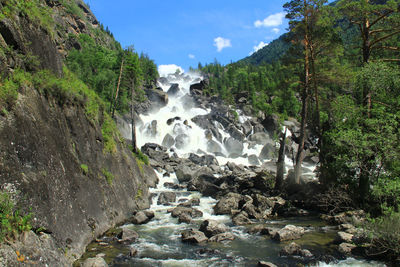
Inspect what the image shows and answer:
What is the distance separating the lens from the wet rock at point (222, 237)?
40.7ft

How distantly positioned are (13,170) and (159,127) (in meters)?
45.0

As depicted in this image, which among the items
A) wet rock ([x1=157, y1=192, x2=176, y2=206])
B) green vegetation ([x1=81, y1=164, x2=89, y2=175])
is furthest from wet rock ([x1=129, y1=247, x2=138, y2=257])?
wet rock ([x1=157, y1=192, x2=176, y2=206])

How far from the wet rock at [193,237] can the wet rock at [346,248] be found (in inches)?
211

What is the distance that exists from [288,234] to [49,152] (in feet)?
33.0

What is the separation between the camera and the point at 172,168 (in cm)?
3350

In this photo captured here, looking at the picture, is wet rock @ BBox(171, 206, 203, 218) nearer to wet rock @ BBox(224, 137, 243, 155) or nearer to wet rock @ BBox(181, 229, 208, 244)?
wet rock @ BBox(181, 229, 208, 244)

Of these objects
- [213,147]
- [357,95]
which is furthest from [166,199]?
[213,147]

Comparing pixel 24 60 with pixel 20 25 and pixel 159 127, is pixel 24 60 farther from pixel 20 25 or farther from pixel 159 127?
pixel 159 127

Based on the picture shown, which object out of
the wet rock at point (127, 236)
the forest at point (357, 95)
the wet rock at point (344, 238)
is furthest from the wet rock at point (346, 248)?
the wet rock at point (127, 236)

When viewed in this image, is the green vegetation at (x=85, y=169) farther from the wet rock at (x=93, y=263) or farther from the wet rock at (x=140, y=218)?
the wet rock at (x=140, y=218)

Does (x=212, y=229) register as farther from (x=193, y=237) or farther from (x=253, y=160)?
(x=253, y=160)

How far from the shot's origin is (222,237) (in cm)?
1255

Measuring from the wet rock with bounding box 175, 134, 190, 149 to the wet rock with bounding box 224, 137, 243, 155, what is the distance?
751 centimetres

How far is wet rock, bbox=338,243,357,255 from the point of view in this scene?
10.4m
